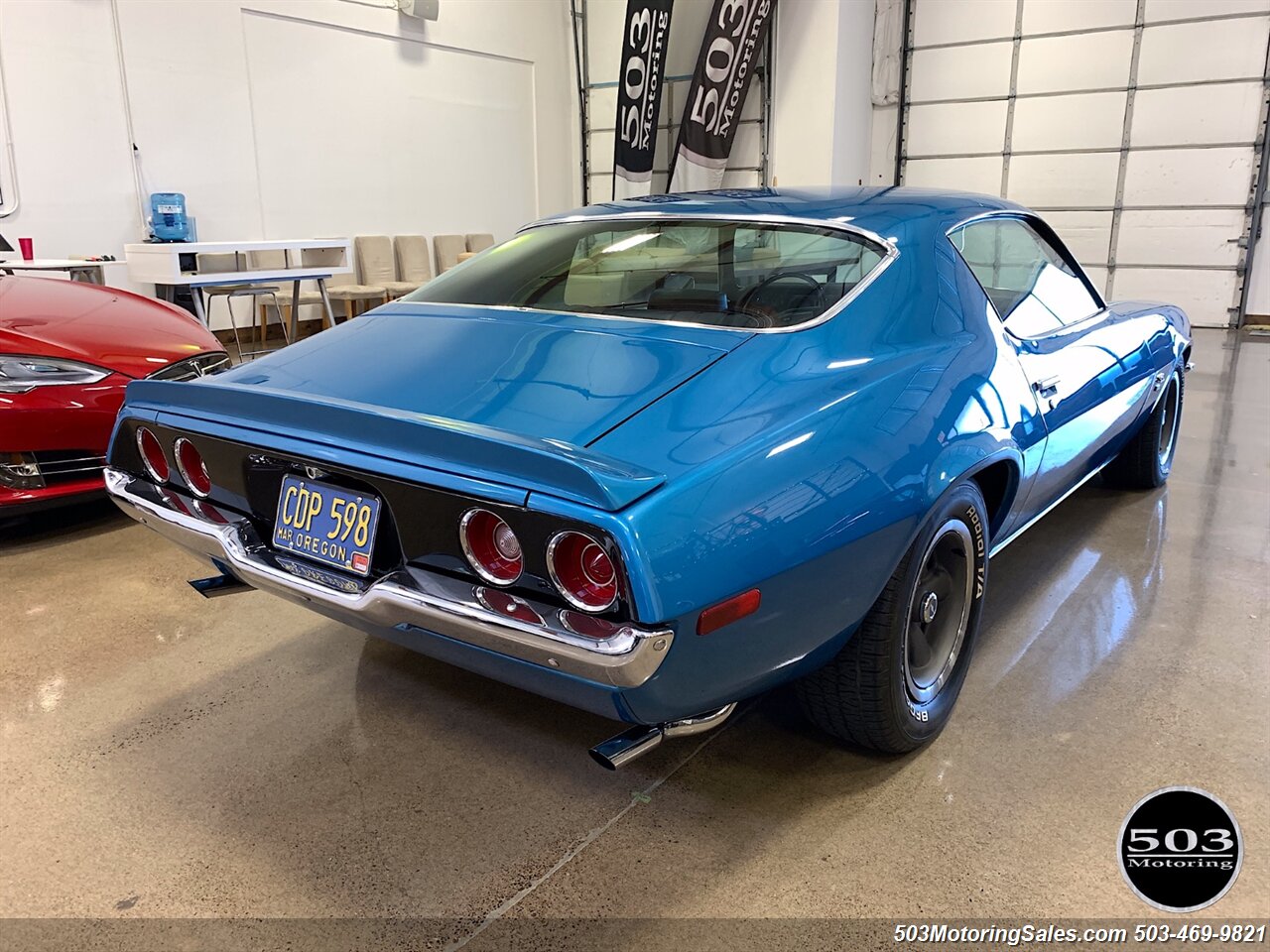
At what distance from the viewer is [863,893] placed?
148cm

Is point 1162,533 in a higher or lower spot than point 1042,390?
lower

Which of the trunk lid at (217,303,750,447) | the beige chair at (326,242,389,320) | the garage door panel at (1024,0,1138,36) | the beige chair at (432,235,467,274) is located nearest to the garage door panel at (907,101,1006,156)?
the garage door panel at (1024,0,1138,36)

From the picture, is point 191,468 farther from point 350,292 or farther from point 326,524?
point 350,292

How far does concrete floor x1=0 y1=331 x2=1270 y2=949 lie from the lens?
1.50 meters

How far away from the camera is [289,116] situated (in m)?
8.39

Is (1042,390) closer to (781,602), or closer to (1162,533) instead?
(781,602)

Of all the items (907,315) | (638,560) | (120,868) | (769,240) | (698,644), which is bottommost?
(120,868)

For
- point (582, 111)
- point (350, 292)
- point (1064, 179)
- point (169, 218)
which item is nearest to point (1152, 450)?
point (350, 292)

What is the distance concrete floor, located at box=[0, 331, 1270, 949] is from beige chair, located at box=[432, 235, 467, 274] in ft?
24.9

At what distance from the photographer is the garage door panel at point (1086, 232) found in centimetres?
952

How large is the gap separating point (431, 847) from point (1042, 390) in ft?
5.41

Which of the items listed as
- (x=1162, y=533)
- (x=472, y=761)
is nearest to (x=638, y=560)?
(x=472, y=761)

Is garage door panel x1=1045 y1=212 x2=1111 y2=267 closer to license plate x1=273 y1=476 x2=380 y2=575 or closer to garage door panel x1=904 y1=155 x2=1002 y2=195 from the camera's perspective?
garage door panel x1=904 y1=155 x2=1002 y2=195

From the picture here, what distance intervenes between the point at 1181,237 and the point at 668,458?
976 cm
